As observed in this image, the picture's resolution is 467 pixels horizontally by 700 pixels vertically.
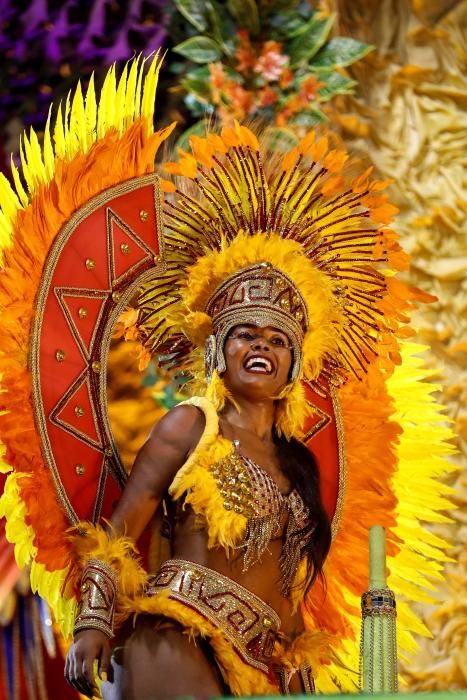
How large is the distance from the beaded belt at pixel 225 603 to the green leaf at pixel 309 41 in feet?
6.77

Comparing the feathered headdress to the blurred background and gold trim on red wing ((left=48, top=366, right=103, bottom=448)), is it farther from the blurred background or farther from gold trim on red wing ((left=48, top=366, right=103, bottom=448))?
the blurred background

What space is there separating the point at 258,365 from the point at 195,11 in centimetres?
191

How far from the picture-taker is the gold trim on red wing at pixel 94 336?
2613 millimetres

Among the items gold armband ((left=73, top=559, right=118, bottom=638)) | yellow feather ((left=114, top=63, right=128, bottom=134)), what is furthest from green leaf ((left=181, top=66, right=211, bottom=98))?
gold armband ((left=73, top=559, right=118, bottom=638))

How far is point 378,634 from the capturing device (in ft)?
7.48

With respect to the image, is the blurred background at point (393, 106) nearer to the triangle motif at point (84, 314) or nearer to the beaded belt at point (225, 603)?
the triangle motif at point (84, 314)

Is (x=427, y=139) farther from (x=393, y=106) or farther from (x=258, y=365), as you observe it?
(x=258, y=365)

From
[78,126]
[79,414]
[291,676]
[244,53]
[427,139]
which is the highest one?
[244,53]

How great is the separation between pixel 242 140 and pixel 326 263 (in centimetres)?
30

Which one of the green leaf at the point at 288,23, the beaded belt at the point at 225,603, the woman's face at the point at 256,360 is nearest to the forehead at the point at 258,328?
the woman's face at the point at 256,360

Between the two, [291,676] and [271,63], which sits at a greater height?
[271,63]

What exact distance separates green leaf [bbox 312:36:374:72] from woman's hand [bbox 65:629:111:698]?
218cm

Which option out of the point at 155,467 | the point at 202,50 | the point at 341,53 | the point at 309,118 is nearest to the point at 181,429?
the point at 155,467

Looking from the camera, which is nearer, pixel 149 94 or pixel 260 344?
pixel 260 344
